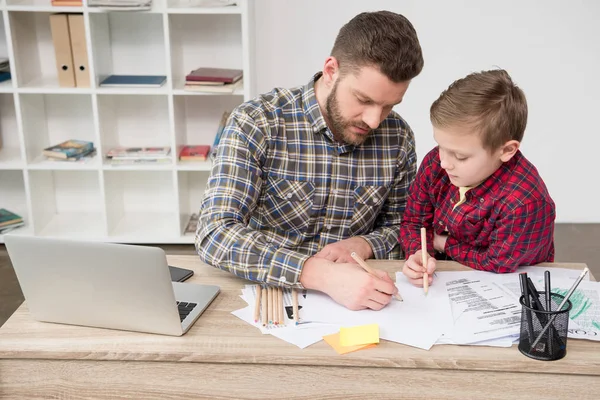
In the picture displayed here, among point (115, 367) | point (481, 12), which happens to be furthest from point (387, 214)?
point (481, 12)

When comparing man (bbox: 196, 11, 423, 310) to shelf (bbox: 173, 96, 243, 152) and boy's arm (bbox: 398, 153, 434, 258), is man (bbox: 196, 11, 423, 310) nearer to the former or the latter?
boy's arm (bbox: 398, 153, 434, 258)

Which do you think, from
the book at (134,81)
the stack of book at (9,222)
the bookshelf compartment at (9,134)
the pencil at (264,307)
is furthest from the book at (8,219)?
the pencil at (264,307)

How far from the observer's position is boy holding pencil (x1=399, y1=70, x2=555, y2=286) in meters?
1.52

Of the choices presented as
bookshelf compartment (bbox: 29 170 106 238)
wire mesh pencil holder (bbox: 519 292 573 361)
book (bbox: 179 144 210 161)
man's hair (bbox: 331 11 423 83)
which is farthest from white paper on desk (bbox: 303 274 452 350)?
bookshelf compartment (bbox: 29 170 106 238)

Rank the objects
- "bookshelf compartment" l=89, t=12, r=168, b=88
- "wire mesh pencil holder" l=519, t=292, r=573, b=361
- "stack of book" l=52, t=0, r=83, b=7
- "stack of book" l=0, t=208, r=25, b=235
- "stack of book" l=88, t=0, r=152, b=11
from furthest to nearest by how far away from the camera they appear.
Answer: "stack of book" l=0, t=208, r=25, b=235 < "bookshelf compartment" l=89, t=12, r=168, b=88 < "stack of book" l=52, t=0, r=83, b=7 < "stack of book" l=88, t=0, r=152, b=11 < "wire mesh pencil holder" l=519, t=292, r=573, b=361

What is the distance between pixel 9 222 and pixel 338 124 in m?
2.62

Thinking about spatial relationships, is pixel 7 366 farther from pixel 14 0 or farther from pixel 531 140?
pixel 531 140

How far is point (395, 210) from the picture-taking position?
199cm

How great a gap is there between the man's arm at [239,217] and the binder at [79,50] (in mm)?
1870

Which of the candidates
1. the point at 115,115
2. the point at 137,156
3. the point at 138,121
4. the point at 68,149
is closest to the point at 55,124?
the point at 68,149

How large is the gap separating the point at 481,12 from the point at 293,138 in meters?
2.21

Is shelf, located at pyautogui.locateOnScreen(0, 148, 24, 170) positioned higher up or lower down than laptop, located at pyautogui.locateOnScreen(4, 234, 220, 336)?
lower down

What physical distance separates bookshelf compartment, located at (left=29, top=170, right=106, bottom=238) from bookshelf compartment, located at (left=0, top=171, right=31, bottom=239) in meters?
0.15

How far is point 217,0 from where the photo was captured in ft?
11.0
